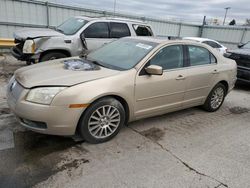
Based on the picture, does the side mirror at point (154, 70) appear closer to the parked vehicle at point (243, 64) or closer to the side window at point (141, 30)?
the side window at point (141, 30)

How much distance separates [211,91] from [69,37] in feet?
13.8

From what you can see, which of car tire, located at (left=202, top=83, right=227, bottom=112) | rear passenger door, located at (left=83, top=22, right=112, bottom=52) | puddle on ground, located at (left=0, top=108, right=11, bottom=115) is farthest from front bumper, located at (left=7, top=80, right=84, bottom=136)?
rear passenger door, located at (left=83, top=22, right=112, bottom=52)

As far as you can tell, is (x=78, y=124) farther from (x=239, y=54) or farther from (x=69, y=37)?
(x=239, y=54)

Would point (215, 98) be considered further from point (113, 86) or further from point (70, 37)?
point (70, 37)

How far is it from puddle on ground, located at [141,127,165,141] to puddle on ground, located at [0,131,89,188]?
112cm

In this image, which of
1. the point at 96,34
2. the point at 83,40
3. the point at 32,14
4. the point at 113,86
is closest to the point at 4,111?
the point at 113,86

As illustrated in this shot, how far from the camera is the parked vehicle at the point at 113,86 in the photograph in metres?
2.73

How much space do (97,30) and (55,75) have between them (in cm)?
411

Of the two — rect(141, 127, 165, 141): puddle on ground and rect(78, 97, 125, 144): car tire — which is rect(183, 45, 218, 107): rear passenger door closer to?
rect(141, 127, 165, 141): puddle on ground

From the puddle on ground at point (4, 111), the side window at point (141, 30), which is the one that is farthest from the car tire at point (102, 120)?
the side window at point (141, 30)

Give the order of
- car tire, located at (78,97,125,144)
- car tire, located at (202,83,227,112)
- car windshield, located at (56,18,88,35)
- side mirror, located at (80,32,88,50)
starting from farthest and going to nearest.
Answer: car windshield, located at (56,18,88,35), side mirror, located at (80,32,88,50), car tire, located at (202,83,227,112), car tire, located at (78,97,125,144)

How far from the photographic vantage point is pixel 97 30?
668 cm

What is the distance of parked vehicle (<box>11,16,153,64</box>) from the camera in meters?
5.81

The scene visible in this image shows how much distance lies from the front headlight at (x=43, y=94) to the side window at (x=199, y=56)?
259cm
